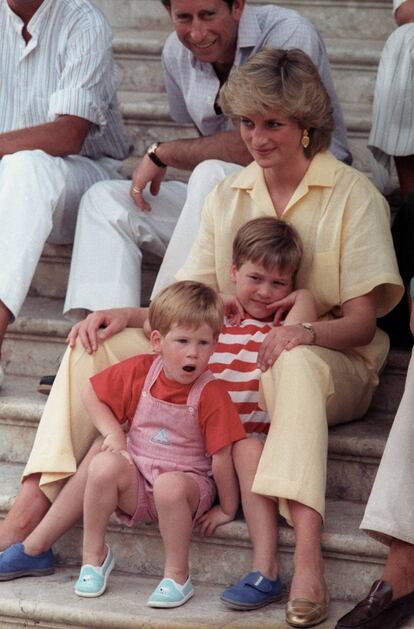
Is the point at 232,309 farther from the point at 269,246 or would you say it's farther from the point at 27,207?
the point at 27,207

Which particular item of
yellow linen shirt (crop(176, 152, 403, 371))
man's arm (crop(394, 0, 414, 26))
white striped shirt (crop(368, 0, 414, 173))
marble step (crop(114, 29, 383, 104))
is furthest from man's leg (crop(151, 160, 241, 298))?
marble step (crop(114, 29, 383, 104))

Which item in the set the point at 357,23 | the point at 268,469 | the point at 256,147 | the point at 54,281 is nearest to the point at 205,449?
the point at 268,469

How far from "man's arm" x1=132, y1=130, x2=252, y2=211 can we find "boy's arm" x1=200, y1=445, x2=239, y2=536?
39.2 inches

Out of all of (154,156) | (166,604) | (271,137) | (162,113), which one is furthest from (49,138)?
(166,604)

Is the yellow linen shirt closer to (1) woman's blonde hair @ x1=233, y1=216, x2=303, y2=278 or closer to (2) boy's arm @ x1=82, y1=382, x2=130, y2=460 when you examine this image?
(1) woman's blonde hair @ x1=233, y1=216, x2=303, y2=278

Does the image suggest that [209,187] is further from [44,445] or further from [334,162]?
[44,445]

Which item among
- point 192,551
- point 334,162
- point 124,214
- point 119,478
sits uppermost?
point 334,162

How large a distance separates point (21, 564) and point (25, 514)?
117 millimetres

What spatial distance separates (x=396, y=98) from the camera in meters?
3.75

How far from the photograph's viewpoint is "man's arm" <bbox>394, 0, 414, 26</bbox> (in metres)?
3.79

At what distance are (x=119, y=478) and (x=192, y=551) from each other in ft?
0.86

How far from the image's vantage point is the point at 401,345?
347 cm

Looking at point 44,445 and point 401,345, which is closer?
point 44,445

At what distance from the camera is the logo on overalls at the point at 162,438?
296 centimetres
